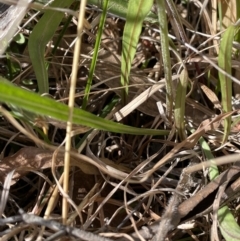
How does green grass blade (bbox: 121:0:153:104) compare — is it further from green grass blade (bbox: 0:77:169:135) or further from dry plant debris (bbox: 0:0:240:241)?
green grass blade (bbox: 0:77:169:135)

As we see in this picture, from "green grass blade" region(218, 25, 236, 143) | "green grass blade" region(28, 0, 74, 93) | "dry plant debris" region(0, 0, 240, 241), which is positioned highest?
"green grass blade" region(28, 0, 74, 93)

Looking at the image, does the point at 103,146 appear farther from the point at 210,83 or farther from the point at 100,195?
the point at 210,83

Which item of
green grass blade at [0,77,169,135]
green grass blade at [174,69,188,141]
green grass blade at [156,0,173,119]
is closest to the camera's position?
green grass blade at [0,77,169,135]

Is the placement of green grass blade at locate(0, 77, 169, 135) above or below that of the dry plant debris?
above

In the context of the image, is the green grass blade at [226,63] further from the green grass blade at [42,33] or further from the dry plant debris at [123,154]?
the green grass blade at [42,33]

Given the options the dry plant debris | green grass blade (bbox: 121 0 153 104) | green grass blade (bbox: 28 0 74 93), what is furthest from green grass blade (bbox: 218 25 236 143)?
green grass blade (bbox: 28 0 74 93)

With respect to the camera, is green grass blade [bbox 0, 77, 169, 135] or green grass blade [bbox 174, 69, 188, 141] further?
green grass blade [bbox 174, 69, 188, 141]

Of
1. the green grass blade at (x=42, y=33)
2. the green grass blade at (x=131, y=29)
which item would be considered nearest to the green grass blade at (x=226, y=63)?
the green grass blade at (x=131, y=29)

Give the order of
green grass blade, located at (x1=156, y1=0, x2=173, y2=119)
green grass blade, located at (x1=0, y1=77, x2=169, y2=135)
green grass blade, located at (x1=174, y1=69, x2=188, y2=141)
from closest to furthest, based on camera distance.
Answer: green grass blade, located at (x1=0, y1=77, x2=169, y2=135)
green grass blade, located at (x1=156, y1=0, x2=173, y2=119)
green grass blade, located at (x1=174, y1=69, x2=188, y2=141)

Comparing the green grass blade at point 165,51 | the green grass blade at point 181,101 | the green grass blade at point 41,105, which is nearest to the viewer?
the green grass blade at point 41,105
